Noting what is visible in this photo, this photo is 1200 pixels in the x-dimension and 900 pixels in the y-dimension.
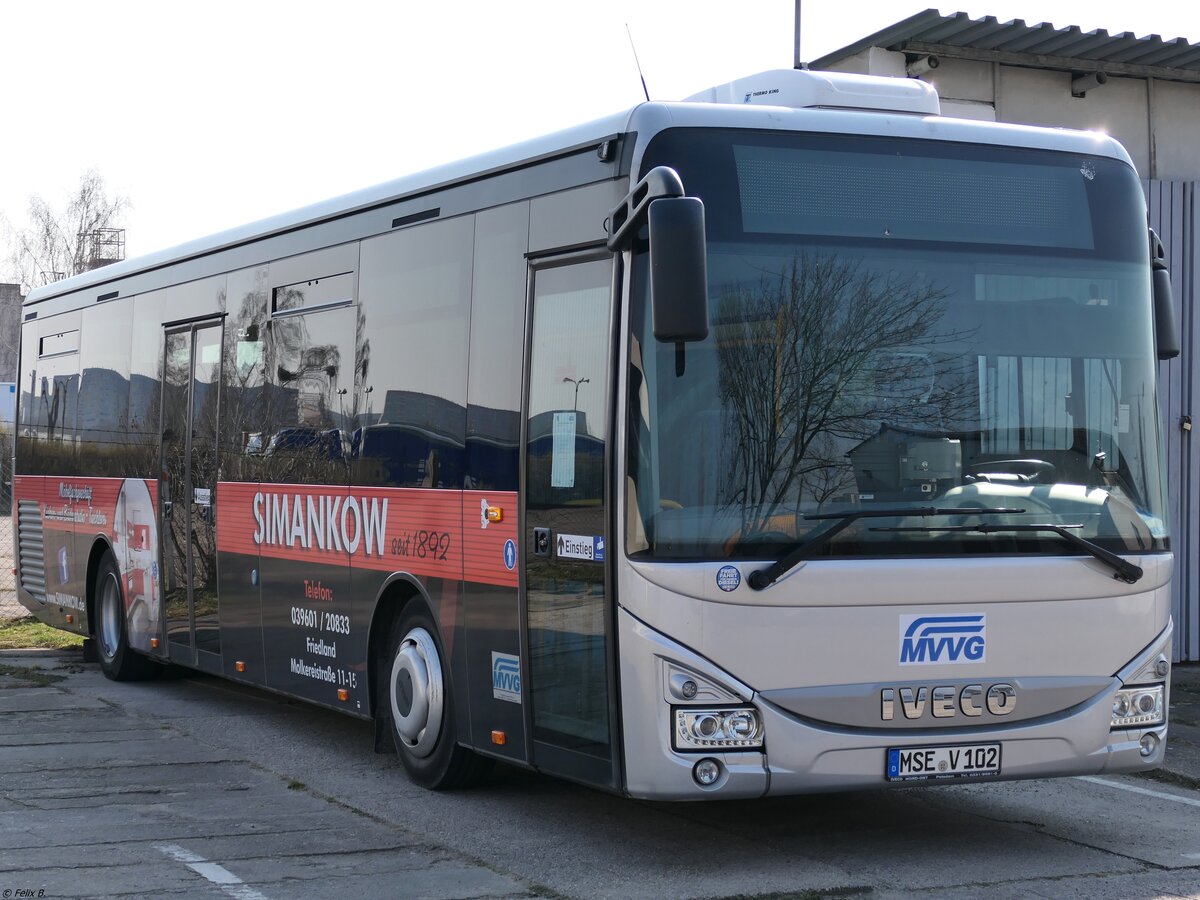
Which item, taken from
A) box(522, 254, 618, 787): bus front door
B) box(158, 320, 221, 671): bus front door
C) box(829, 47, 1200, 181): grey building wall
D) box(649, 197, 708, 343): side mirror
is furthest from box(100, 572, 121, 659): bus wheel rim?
box(649, 197, 708, 343): side mirror

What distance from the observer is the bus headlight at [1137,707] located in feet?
23.5

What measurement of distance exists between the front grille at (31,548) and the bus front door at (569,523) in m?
9.61

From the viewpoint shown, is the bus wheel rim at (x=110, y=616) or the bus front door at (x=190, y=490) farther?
the bus wheel rim at (x=110, y=616)

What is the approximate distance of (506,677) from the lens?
7863 millimetres

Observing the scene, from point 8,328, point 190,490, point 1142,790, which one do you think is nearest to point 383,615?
point 190,490

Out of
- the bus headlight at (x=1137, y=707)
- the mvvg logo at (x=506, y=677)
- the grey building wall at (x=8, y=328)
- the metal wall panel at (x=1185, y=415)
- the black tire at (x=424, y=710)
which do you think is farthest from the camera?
the grey building wall at (x=8, y=328)

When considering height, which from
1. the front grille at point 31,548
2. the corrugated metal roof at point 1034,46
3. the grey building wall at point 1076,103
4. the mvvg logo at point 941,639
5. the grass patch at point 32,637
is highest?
the corrugated metal roof at point 1034,46

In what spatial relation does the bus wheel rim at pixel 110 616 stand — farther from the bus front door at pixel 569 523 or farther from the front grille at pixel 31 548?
the bus front door at pixel 569 523

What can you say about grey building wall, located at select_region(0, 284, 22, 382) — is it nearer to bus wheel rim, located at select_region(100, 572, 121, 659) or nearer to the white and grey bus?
bus wheel rim, located at select_region(100, 572, 121, 659)

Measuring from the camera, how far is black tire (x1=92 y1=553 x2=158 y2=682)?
1388cm

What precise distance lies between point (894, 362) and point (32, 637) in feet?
44.0

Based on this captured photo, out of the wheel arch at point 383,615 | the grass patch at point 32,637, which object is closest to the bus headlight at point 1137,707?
the wheel arch at point 383,615

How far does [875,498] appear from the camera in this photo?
6.77 meters

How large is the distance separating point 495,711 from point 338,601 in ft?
7.16
